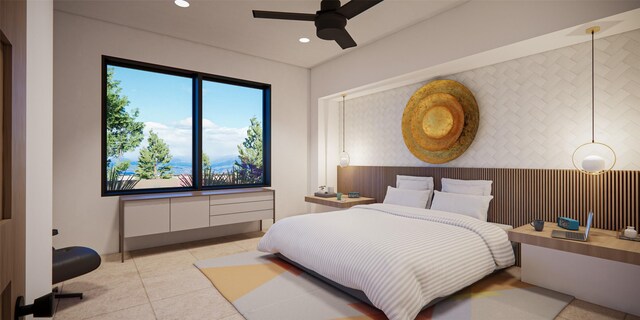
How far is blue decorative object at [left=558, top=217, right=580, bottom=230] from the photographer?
282 centimetres

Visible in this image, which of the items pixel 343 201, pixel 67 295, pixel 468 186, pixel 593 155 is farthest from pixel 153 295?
pixel 593 155

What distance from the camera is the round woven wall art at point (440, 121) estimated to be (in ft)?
13.1

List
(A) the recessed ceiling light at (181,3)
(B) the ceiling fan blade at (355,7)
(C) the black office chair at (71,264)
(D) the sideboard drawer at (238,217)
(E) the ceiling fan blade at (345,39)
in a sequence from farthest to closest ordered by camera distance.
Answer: (D) the sideboard drawer at (238,217), (A) the recessed ceiling light at (181,3), (E) the ceiling fan blade at (345,39), (B) the ceiling fan blade at (355,7), (C) the black office chair at (71,264)

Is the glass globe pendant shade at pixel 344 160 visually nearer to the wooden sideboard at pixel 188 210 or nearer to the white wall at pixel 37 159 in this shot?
the wooden sideboard at pixel 188 210

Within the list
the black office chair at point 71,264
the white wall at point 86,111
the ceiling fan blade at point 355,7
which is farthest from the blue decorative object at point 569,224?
the white wall at point 86,111

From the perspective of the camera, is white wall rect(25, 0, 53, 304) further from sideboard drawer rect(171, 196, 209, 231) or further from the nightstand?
the nightstand

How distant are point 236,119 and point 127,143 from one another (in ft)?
5.45

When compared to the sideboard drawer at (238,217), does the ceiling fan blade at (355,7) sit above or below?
above

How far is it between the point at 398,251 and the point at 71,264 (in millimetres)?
2682

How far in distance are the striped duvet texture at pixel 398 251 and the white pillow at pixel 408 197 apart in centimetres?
53

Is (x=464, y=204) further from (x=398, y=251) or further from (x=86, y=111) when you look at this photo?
(x=86, y=111)

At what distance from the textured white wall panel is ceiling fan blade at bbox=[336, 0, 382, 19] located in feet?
6.56

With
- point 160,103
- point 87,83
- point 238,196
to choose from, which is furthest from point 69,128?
point 238,196

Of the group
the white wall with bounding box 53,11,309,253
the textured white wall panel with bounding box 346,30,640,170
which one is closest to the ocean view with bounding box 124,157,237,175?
the white wall with bounding box 53,11,309,253
